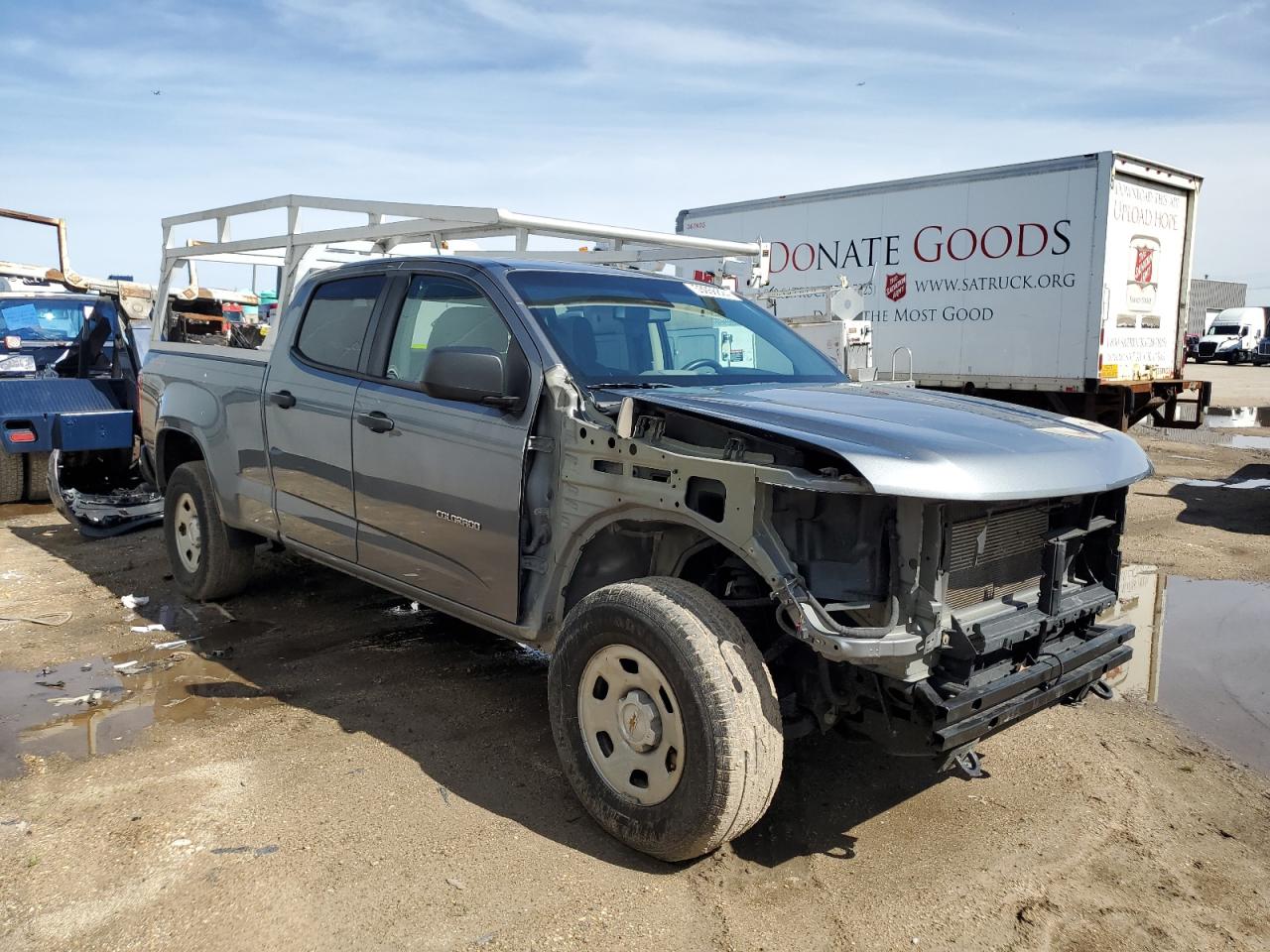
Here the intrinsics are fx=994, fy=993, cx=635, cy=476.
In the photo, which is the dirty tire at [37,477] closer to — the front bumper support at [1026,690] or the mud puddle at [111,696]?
the mud puddle at [111,696]

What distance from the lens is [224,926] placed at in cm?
282

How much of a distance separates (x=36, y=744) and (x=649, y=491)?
2.83 metres

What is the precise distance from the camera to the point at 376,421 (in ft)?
13.9

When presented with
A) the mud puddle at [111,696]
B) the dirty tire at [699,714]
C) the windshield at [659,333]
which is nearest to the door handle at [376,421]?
the windshield at [659,333]

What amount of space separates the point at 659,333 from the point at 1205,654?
11.9 feet

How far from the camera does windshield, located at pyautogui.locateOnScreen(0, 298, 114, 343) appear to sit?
9.23m

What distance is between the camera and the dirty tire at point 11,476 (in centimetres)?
867

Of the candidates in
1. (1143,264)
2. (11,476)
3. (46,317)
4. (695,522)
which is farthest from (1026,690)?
(1143,264)

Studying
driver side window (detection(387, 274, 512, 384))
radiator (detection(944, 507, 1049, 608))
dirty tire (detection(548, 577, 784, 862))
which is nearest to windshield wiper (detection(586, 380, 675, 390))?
driver side window (detection(387, 274, 512, 384))

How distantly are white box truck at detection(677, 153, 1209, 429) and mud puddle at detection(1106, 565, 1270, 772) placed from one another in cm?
492

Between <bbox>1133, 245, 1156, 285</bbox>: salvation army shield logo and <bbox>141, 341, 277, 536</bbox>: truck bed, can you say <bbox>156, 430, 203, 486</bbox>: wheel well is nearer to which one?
<bbox>141, 341, 277, 536</bbox>: truck bed

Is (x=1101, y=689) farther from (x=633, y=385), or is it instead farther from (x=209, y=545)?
(x=209, y=545)

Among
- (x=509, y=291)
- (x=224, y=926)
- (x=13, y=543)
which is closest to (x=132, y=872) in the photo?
(x=224, y=926)

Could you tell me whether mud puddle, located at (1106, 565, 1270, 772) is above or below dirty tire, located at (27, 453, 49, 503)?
below
